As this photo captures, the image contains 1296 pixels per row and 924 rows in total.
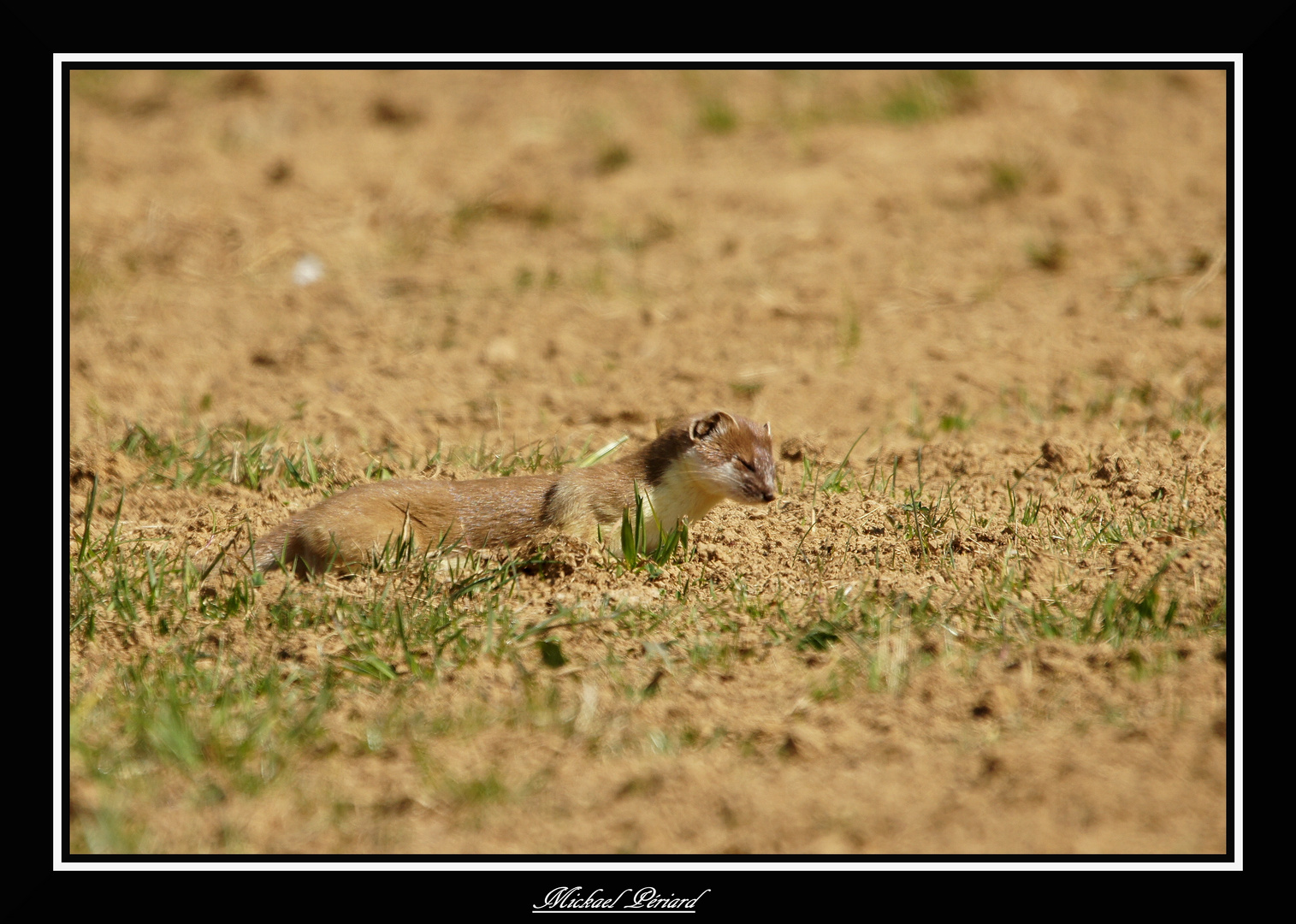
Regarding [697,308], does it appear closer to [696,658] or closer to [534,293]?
[534,293]

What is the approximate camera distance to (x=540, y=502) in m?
5.32

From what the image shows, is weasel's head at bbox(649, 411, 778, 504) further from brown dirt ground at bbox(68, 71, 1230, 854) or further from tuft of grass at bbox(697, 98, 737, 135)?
tuft of grass at bbox(697, 98, 737, 135)

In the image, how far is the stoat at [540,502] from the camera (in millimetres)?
4953

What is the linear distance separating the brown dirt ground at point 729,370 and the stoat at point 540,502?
0.33 metres

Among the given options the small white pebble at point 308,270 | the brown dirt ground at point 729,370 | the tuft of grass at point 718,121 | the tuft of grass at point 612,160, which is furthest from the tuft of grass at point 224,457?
the tuft of grass at point 718,121

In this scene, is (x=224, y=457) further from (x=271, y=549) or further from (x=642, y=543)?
(x=642, y=543)

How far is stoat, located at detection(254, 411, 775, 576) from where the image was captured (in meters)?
4.95

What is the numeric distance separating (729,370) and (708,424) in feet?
5.11

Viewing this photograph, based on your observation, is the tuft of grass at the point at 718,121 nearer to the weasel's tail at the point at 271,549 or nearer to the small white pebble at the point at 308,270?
the small white pebble at the point at 308,270

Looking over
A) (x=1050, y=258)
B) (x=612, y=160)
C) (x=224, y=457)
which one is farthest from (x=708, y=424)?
(x=612, y=160)

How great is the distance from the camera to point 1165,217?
858 cm

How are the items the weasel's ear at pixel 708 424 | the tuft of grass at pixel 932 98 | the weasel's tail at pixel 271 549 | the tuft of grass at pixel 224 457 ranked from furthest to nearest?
the tuft of grass at pixel 932 98, the tuft of grass at pixel 224 457, the weasel's ear at pixel 708 424, the weasel's tail at pixel 271 549

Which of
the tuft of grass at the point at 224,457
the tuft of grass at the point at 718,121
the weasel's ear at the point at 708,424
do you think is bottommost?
the tuft of grass at the point at 224,457
